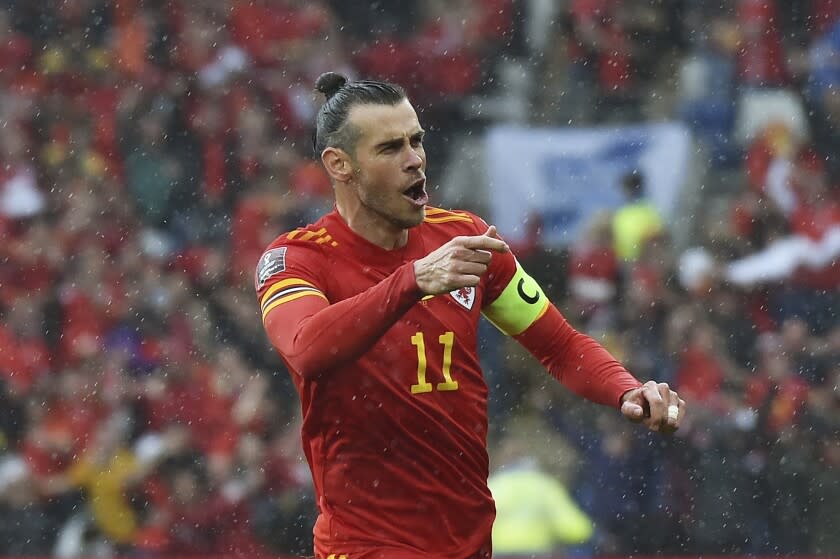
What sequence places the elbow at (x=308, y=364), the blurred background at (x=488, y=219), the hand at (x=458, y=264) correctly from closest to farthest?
the hand at (x=458, y=264) → the elbow at (x=308, y=364) → the blurred background at (x=488, y=219)

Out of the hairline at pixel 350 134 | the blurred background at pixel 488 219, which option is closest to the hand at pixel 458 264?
the hairline at pixel 350 134

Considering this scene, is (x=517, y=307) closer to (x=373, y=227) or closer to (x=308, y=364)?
(x=373, y=227)

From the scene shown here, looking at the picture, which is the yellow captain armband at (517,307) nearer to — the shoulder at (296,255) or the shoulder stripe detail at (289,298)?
the shoulder at (296,255)

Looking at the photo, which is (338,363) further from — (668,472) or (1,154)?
(1,154)

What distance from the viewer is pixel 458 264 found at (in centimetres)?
332

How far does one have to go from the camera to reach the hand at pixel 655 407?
3.75 meters

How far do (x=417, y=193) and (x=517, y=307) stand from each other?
1.61 feet

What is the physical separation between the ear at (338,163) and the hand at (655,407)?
40.1 inches

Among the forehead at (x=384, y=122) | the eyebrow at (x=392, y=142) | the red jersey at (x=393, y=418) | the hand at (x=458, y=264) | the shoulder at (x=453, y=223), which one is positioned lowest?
the red jersey at (x=393, y=418)

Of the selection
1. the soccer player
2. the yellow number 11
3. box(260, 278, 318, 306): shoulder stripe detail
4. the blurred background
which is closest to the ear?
the soccer player

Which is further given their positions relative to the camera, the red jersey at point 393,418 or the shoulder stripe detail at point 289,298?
the red jersey at point 393,418

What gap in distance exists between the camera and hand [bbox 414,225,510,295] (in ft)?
10.9

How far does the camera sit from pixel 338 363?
3.47 metres

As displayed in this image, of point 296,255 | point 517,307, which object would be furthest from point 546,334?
point 296,255
